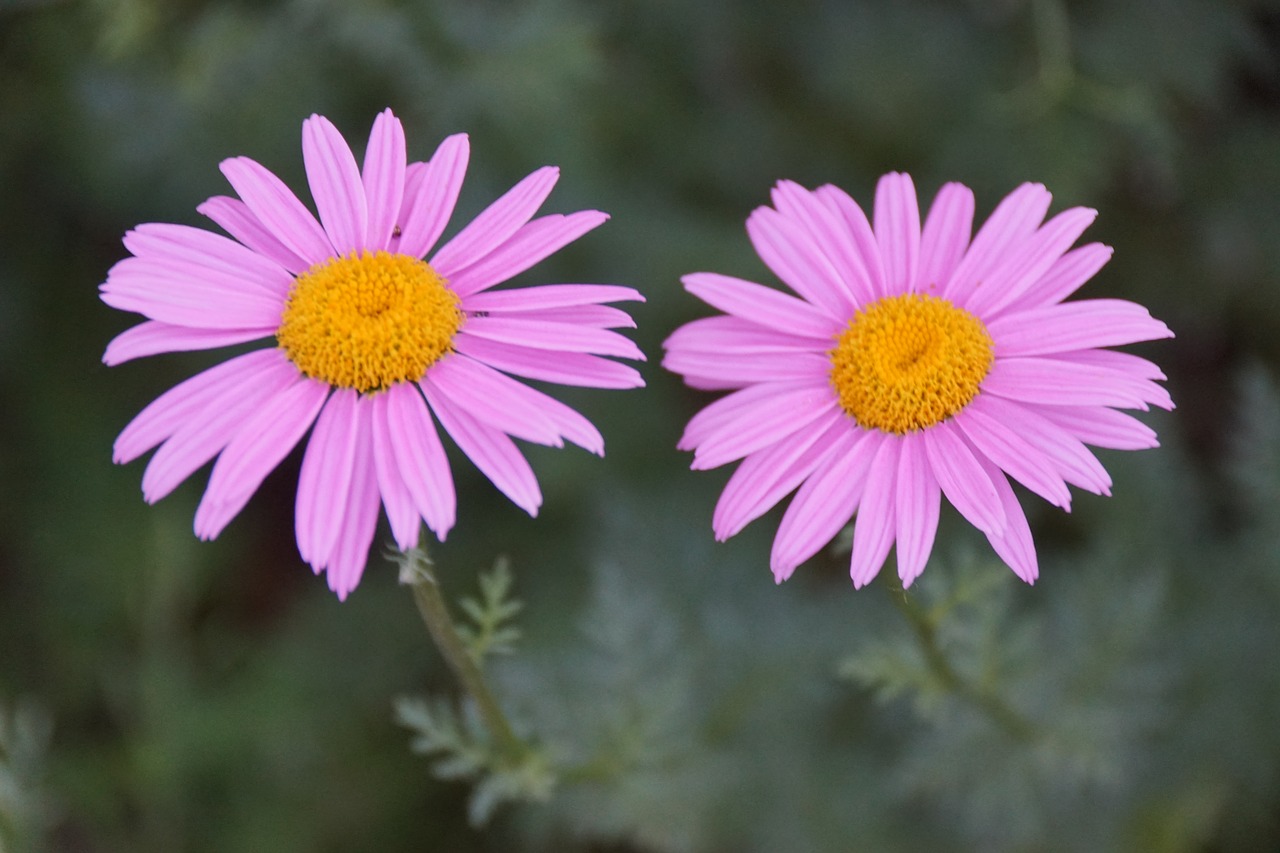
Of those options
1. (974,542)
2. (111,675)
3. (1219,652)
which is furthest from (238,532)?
(1219,652)

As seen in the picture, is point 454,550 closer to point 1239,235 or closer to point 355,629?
point 355,629

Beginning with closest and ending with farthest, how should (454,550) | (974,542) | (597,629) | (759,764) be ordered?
(597,629) → (759,764) → (974,542) → (454,550)

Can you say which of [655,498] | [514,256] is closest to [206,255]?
[514,256]

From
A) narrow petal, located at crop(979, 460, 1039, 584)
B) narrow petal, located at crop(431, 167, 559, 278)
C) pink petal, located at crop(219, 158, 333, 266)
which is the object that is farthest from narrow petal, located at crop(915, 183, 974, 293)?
pink petal, located at crop(219, 158, 333, 266)

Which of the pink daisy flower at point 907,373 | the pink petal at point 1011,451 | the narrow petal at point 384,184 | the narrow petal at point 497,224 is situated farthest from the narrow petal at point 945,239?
the narrow petal at point 384,184

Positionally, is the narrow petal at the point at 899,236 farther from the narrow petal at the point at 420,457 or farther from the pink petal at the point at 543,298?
the narrow petal at the point at 420,457

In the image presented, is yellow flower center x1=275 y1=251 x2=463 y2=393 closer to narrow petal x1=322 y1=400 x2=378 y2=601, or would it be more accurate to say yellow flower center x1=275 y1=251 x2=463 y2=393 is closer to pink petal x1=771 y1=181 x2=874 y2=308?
narrow petal x1=322 y1=400 x2=378 y2=601
